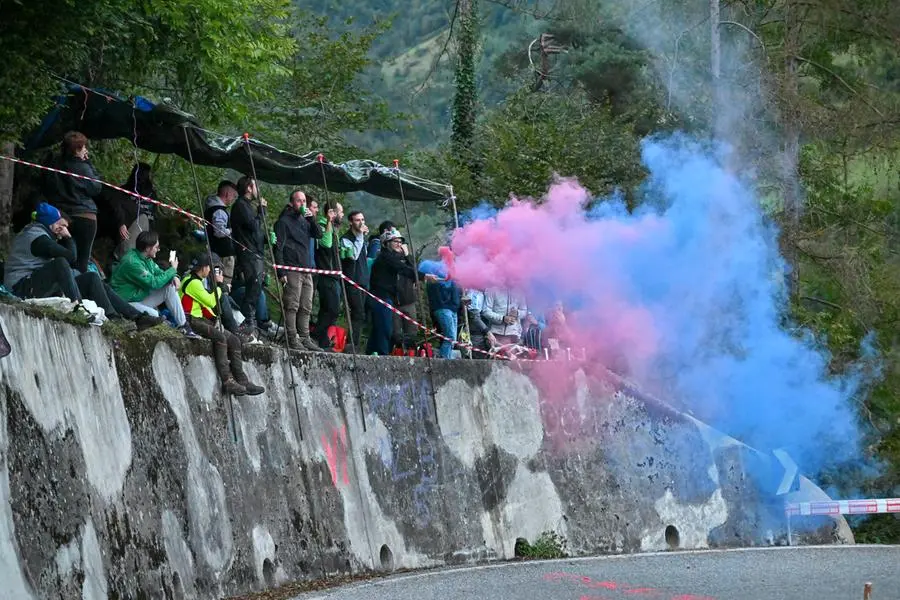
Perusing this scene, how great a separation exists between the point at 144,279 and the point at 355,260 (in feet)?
16.8

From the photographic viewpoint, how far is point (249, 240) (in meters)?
18.8

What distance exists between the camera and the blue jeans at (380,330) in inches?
839

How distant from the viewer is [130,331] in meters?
14.8

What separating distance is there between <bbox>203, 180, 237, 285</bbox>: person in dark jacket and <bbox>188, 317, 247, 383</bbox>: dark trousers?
2248 millimetres

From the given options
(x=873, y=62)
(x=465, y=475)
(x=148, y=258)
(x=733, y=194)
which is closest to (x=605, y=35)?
(x=873, y=62)

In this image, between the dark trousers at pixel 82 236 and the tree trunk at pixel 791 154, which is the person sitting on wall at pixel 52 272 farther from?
the tree trunk at pixel 791 154

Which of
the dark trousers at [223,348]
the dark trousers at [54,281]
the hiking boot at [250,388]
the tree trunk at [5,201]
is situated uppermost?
the tree trunk at [5,201]

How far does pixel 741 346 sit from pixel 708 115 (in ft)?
32.1

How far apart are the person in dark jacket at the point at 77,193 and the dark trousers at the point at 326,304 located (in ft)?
14.5

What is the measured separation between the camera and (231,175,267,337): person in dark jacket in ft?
61.3

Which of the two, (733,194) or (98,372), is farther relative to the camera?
(733,194)

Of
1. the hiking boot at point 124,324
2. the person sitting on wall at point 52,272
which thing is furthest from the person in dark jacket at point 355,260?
the hiking boot at point 124,324

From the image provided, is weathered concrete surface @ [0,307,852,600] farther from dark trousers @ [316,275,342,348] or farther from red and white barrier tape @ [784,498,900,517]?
dark trousers @ [316,275,342,348]

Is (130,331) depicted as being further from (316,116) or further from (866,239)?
(866,239)
